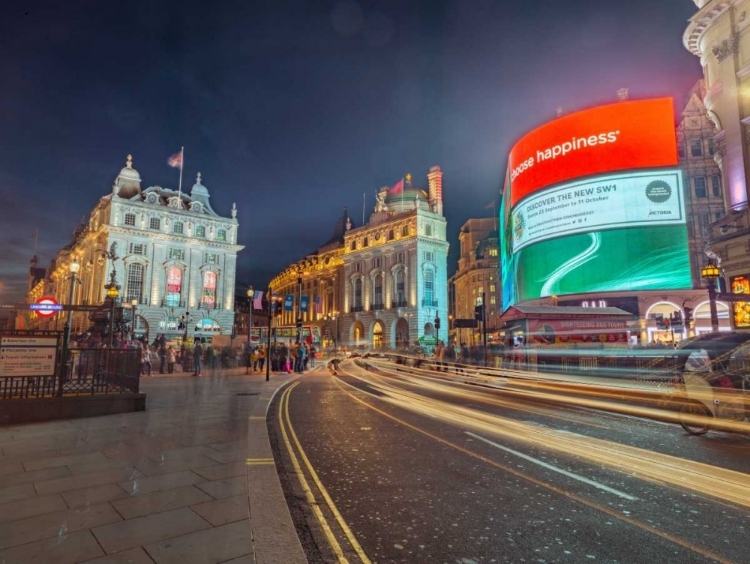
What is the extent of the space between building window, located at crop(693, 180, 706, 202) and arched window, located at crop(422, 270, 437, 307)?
129 ft

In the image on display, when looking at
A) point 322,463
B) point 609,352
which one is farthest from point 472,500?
point 609,352

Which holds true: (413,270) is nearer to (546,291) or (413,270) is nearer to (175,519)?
(546,291)

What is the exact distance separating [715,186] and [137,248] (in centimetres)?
7759

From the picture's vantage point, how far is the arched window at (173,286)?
72438 millimetres

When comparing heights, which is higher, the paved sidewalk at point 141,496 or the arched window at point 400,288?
Result: the arched window at point 400,288

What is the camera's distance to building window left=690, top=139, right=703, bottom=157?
50.3m

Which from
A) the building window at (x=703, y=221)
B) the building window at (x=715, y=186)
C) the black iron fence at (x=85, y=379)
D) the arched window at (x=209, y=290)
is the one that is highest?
the building window at (x=715, y=186)

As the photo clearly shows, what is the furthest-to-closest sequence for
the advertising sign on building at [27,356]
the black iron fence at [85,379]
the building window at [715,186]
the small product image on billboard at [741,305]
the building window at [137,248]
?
1. the building window at [137,248]
2. the building window at [715,186]
3. the small product image on billboard at [741,305]
4. the black iron fence at [85,379]
5. the advertising sign on building at [27,356]

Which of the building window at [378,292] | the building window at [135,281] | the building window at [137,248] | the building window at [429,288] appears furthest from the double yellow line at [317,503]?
the building window at [378,292]

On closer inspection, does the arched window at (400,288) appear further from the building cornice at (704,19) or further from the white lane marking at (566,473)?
the white lane marking at (566,473)

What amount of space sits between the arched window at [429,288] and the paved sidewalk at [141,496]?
225 ft

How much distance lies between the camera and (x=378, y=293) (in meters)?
84.2

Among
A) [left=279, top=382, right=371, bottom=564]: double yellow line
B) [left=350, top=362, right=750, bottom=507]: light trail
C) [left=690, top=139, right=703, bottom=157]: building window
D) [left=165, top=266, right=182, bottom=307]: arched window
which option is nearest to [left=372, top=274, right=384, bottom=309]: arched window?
[left=165, top=266, right=182, bottom=307]: arched window

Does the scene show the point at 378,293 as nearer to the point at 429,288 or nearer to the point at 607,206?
the point at 429,288
